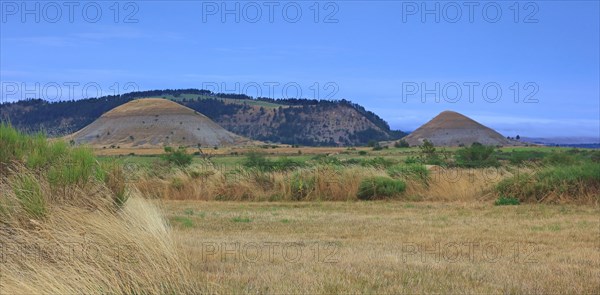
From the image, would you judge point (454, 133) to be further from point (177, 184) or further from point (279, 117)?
point (177, 184)

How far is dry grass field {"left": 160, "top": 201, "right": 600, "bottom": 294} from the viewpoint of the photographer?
22.9 ft

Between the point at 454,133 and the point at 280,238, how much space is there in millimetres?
137590

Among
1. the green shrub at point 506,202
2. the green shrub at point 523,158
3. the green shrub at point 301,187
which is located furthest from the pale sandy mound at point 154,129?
the green shrub at point 506,202

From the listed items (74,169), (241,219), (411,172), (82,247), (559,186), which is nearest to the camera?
(82,247)

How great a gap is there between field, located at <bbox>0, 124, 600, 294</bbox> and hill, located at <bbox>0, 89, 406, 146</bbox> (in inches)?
5032

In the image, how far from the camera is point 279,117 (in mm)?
162250

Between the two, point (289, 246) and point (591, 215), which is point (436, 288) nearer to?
point (289, 246)

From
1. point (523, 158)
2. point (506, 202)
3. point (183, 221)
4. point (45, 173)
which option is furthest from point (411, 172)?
point (523, 158)

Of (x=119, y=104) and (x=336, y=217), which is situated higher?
(x=119, y=104)

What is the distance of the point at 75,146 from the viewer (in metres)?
11.4

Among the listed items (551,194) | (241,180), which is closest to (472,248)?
(551,194)

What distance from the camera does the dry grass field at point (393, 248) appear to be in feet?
22.9

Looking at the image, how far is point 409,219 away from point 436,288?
24.6ft

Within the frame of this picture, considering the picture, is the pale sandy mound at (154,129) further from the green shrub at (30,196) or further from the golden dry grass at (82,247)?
the golden dry grass at (82,247)
